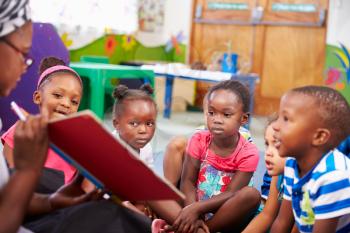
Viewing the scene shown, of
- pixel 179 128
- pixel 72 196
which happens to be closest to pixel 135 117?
pixel 72 196

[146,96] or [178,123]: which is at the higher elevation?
[146,96]

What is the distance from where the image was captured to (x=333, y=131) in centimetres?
98

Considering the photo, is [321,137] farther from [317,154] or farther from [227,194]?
[227,194]

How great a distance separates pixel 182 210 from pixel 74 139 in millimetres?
693

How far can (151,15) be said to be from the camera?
497 centimetres

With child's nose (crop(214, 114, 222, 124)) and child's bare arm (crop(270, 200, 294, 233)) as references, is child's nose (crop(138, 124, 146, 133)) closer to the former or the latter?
child's nose (crop(214, 114, 222, 124))

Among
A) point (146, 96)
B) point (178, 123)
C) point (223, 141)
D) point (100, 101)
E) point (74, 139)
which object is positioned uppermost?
point (74, 139)

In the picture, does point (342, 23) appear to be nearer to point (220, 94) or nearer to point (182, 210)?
point (220, 94)

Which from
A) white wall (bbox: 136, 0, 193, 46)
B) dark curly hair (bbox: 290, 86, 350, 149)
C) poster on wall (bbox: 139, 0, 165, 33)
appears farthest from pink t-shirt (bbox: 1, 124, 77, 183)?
white wall (bbox: 136, 0, 193, 46)

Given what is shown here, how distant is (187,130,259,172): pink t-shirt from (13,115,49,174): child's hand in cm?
85

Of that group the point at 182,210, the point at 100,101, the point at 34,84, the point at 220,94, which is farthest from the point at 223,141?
the point at 100,101

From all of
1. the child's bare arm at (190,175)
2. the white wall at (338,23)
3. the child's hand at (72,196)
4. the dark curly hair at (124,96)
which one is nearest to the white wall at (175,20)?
the white wall at (338,23)

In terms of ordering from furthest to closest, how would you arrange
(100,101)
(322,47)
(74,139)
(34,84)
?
(322,47)
(100,101)
(34,84)
(74,139)

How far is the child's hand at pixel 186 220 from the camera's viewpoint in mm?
1280
